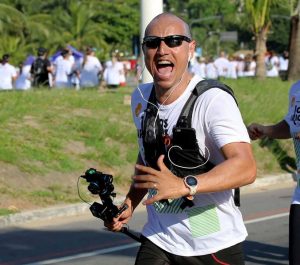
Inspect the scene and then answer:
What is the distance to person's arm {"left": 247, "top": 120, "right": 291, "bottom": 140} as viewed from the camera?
575cm

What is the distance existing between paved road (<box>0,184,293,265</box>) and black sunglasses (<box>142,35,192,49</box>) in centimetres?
475

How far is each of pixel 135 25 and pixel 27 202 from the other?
66.6 meters

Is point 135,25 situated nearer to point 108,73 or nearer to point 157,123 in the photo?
point 108,73

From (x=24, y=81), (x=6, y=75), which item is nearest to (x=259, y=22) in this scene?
(x=24, y=81)

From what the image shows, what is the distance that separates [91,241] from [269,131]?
409 centimetres

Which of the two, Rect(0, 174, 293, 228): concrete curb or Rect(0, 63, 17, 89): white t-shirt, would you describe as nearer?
Rect(0, 174, 293, 228): concrete curb

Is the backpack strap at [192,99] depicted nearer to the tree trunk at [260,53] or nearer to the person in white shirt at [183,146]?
the person in white shirt at [183,146]

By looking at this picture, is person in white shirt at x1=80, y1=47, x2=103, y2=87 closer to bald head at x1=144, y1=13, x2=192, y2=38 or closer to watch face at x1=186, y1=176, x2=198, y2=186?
bald head at x1=144, y1=13, x2=192, y2=38

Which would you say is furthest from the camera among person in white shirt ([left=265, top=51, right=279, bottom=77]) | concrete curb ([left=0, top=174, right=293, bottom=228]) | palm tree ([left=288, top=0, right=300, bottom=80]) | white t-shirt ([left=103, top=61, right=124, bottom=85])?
person in white shirt ([left=265, top=51, right=279, bottom=77])

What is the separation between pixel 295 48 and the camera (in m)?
24.2

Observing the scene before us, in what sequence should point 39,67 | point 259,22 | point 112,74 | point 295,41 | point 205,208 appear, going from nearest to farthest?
point 205,208 → point 39,67 → point 295,41 → point 112,74 → point 259,22

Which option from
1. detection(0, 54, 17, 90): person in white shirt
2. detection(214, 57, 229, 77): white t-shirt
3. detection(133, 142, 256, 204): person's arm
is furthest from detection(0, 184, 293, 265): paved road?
detection(214, 57, 229, 77): white t-shirt

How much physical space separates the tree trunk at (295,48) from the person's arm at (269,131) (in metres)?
18.2

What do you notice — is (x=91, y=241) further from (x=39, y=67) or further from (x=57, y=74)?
(x=57, y=74)
